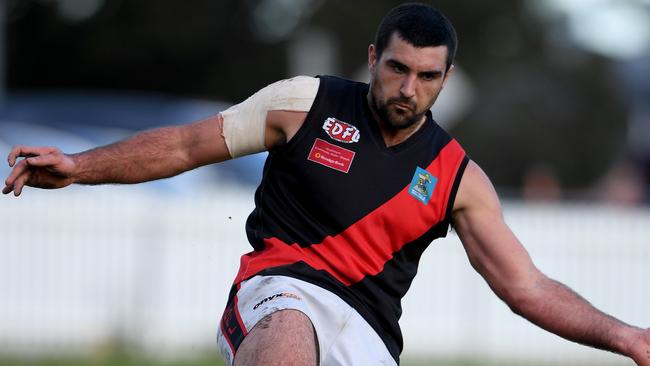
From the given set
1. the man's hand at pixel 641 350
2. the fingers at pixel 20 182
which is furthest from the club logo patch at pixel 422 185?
the fingers at pixel 20 182

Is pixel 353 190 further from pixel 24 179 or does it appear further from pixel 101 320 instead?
pixel 101 320

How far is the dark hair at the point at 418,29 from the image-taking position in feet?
18.8

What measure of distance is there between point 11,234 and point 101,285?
963 mm

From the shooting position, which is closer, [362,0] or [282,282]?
[282,282]

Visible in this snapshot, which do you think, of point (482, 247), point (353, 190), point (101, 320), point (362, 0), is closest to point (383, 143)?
point (353, 190)

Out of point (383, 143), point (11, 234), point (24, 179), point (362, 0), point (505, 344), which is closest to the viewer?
point (24, 179)

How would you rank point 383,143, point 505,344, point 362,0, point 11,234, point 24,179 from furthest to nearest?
point 362,0 → point 505,344 → point 11,234 → point 383,143 → point 24,179

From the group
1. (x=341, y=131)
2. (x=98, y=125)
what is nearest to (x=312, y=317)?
(x=341, y=131)

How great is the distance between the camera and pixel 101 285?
1256 cm

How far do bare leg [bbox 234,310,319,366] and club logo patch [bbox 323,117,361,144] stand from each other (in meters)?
0.85

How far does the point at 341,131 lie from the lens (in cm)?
586

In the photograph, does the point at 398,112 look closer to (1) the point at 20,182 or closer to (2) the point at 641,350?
(2) the point at 641,350

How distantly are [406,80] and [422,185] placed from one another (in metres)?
0.49

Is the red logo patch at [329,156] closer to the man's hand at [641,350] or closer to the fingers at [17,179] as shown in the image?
the fingers at [17,179]
